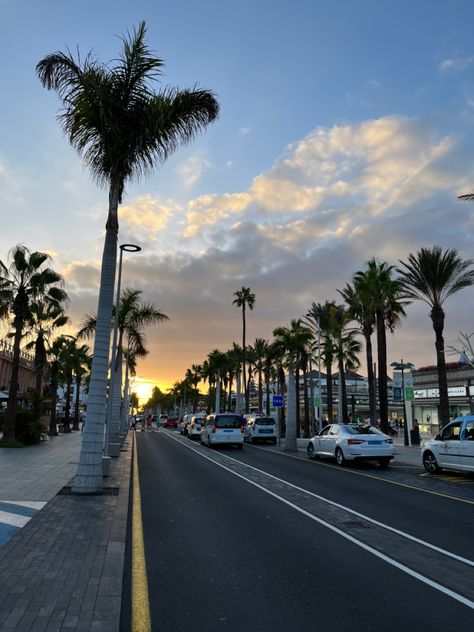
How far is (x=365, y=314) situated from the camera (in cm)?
3453

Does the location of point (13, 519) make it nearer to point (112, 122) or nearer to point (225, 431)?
point (112, 122)

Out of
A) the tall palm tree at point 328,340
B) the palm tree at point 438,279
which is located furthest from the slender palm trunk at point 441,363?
the tall palm tree at point 328,340

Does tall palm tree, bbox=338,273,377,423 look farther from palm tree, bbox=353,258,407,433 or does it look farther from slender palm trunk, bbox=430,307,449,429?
slender palm trunk, bbox=430,307,449,429

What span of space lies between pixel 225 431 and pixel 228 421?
0.78m

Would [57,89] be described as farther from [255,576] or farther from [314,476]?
[314,476]

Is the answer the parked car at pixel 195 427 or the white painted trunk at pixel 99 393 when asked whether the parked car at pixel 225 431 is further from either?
A: the white painted trunk at pixel 99 393

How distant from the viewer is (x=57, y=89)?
486 inches

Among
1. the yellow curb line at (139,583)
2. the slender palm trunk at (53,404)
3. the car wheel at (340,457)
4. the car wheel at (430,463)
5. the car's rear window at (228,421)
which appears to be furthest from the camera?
the slender palm trunk at (53,404)

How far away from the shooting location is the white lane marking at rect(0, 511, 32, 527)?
7896 millimetres

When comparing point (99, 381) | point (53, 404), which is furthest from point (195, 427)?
point (99, 381)

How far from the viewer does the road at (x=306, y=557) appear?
15.3ft

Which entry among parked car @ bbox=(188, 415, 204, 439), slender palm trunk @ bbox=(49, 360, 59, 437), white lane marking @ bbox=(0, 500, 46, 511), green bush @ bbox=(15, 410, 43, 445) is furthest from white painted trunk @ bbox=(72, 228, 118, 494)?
parked car @ bbox=(188, 415, 204, 439)

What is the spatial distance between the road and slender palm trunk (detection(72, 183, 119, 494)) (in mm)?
1316

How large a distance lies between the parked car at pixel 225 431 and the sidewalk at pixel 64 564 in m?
16.5
